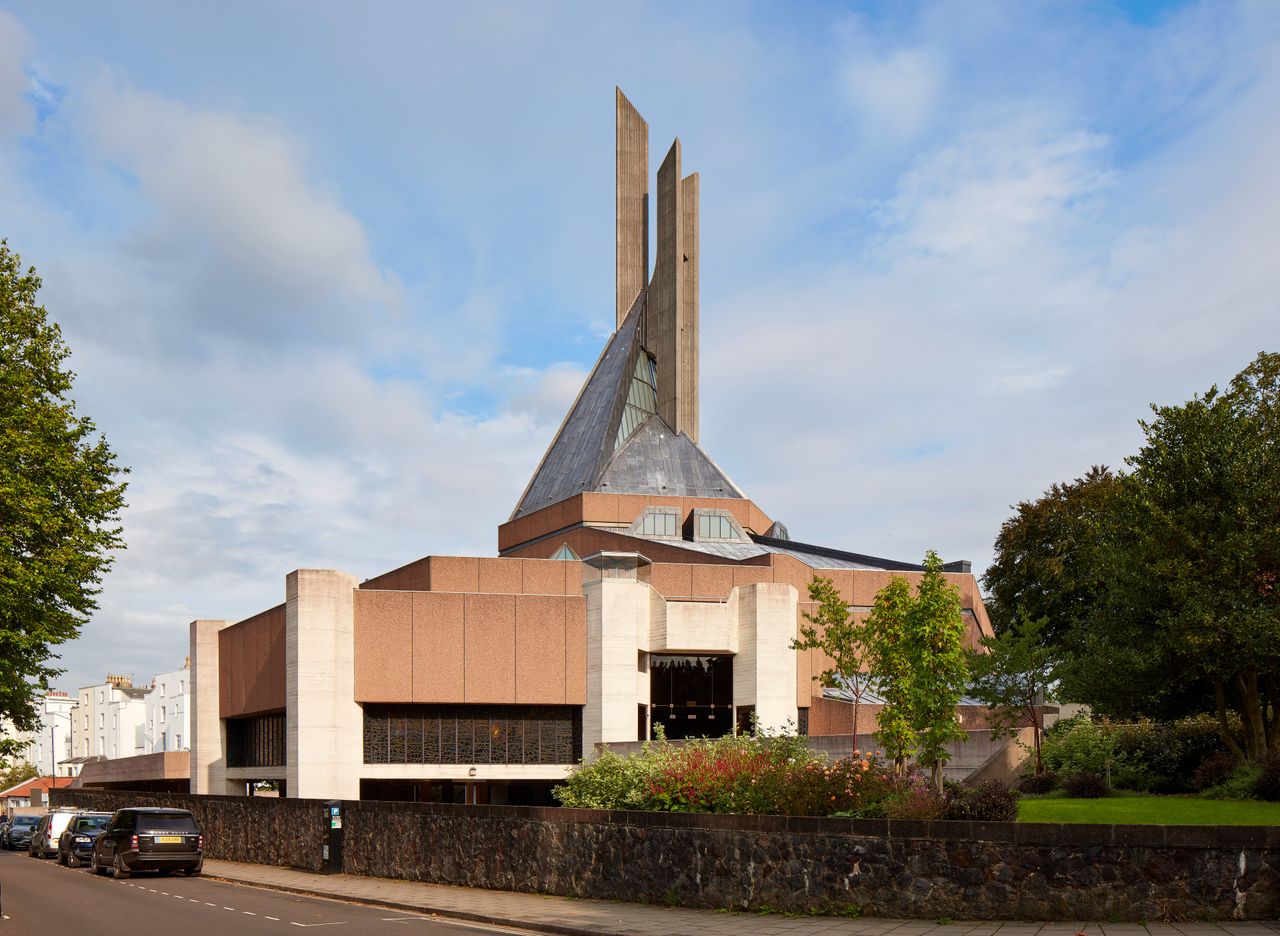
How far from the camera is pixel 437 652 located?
4050 centimetres

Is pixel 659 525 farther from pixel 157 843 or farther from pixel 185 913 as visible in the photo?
pixel 185 913

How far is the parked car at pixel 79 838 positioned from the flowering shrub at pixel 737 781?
1858 centimetres

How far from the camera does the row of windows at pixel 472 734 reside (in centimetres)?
4072

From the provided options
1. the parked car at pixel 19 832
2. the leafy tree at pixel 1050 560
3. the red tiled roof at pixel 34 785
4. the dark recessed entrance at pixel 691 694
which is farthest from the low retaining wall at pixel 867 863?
the red tiled roof at pixel 34 785

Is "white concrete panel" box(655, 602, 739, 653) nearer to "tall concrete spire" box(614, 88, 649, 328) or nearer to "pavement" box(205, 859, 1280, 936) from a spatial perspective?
"pavement" box(205, 859, 1280, 936)

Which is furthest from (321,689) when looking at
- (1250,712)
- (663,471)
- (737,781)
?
(663,471)

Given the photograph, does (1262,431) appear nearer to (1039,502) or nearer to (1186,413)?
(1186,413)

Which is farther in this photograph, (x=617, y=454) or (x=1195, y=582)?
(x=617, y=454)

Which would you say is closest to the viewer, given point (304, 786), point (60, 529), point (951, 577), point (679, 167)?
point (60, 529)

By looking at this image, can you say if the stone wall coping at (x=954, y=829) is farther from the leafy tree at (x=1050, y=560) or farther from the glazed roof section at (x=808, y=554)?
the leafy tree at (x=1050, y=560)

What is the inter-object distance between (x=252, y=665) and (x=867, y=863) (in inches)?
1297

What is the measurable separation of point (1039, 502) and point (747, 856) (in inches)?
2013

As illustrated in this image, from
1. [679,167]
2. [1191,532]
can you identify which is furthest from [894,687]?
[679,167]

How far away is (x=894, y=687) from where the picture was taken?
2459 cm
